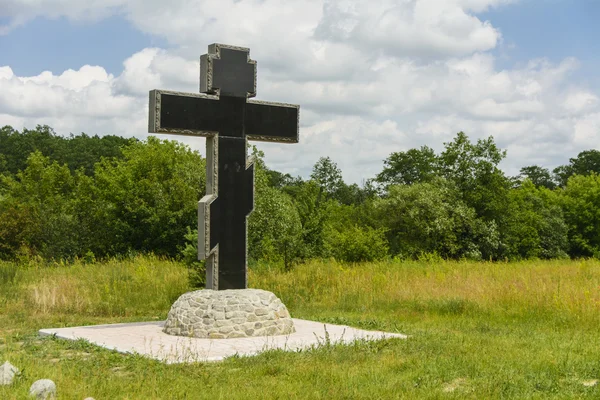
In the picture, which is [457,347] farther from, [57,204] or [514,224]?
[57,204]

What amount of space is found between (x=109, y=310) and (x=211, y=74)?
19.3 feet

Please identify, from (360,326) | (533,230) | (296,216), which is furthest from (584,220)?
(360,326)

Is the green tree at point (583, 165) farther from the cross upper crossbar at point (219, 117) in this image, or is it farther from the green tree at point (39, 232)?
the cross upper crossbar at point (219, 117)

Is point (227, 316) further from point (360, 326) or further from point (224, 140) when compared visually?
point (224, 140)

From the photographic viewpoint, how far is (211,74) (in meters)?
12.1

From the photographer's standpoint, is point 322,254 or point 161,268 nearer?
point 161,268

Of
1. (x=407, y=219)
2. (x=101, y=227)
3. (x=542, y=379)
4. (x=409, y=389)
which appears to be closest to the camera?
(x=409, y=389)

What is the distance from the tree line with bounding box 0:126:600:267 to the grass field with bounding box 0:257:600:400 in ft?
7.84

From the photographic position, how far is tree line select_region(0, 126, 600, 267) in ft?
81.4

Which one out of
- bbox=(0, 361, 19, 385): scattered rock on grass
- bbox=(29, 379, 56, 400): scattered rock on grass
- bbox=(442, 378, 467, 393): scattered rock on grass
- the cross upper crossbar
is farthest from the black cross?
bbox=(29, 379, 56, 400): scattered rock on grass

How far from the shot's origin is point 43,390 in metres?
6.41

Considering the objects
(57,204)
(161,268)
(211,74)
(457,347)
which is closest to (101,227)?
(57,204)

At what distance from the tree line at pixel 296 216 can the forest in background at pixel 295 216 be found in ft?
0.18

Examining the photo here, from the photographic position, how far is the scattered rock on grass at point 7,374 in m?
7.12
